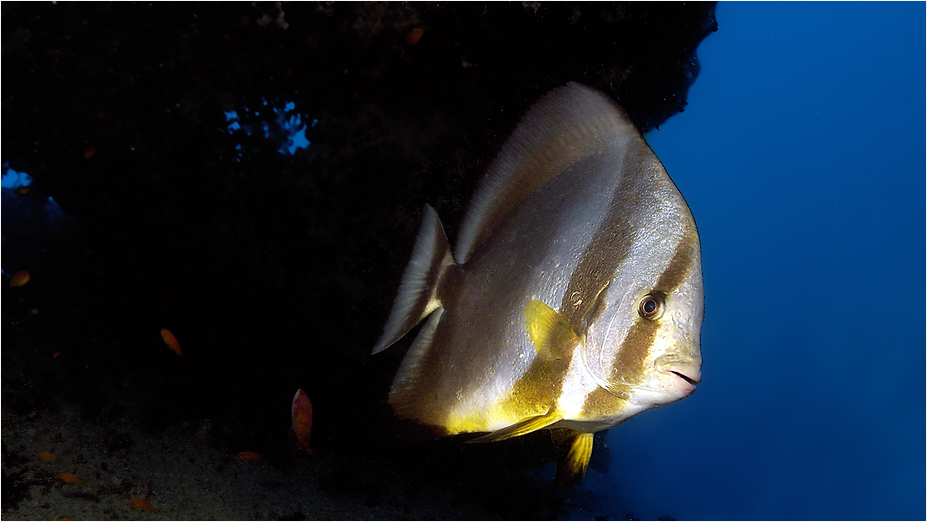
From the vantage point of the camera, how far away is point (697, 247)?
1.08m

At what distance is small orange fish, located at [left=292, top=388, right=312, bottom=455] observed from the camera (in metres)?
2.36

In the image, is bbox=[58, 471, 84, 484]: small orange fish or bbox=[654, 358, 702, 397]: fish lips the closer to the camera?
bbox=[654, 358, 702, 397]: fish lips

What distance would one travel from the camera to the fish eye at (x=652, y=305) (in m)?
1.10

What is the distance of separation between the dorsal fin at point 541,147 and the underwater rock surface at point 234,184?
0.73m

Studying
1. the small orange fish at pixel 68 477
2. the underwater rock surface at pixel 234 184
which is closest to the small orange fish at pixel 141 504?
the underwater rock surface at pixel 234 184

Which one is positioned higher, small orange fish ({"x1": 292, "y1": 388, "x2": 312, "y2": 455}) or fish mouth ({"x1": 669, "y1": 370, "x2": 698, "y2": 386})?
fish mouth ({"x1": 669, "y1": 370, "x2": 698, "y2": 386})

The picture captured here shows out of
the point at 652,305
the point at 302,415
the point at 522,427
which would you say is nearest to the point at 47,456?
the point at 302,415

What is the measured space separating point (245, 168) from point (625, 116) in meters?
1.85

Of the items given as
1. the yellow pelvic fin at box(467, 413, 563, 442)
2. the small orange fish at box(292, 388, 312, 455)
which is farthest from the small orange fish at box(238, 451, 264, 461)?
the yellow pelvic fin at box(467, 413, 563, 442)

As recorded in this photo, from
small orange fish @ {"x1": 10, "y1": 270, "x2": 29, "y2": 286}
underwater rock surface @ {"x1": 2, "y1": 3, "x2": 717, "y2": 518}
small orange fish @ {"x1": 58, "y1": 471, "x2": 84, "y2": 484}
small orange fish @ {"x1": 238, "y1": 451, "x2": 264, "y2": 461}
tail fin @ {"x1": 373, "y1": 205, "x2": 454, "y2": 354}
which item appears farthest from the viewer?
small orange fish @ {"x1": 238, "y1": 451, "x2": 264, "y2": 461}

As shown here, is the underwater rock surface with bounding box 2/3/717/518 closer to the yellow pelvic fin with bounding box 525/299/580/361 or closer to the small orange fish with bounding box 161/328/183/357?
the small orange fish with bounding box 161/328/183/357

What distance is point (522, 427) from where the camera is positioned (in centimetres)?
111

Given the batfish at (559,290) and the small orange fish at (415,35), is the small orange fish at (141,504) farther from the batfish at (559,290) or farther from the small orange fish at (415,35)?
the small orange fish at (415,35)

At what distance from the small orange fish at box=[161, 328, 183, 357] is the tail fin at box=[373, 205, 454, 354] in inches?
69.1
